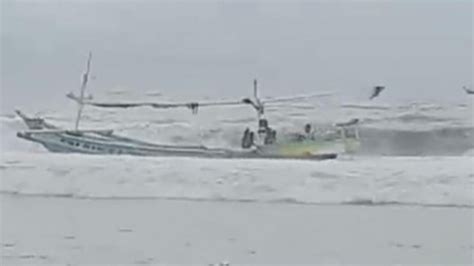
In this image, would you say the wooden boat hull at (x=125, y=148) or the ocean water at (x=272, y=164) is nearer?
the ocean water at (x=272, y=164)

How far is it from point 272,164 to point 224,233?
1024 millimetres

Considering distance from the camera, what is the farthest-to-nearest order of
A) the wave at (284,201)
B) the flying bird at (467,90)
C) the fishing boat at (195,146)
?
the fishing boat at (195,146), the flying bird at (467,90), the wave at (284,201)

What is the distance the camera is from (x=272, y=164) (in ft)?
14.3

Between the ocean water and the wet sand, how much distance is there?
127mm

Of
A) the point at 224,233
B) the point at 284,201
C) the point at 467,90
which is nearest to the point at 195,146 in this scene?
the point at 284,201

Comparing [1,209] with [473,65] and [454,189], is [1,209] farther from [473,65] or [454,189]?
[473,65]

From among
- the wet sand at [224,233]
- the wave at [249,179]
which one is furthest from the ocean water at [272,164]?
the wet sand at [224,233]

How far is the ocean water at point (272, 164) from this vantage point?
13.3ft

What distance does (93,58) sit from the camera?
4492 mm

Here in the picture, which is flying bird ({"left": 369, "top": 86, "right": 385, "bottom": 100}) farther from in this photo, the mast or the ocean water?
the mast

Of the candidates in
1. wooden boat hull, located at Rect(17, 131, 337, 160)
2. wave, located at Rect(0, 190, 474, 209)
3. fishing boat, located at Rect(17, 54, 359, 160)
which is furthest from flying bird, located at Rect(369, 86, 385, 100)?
wave, located at Rect(0, 190, 474, 209)

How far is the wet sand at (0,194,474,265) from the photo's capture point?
3.03m

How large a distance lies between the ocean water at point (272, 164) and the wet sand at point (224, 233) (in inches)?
5.0

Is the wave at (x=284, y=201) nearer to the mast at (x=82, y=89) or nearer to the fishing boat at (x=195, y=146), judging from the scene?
the fishing boat at (x=195, y=146)
